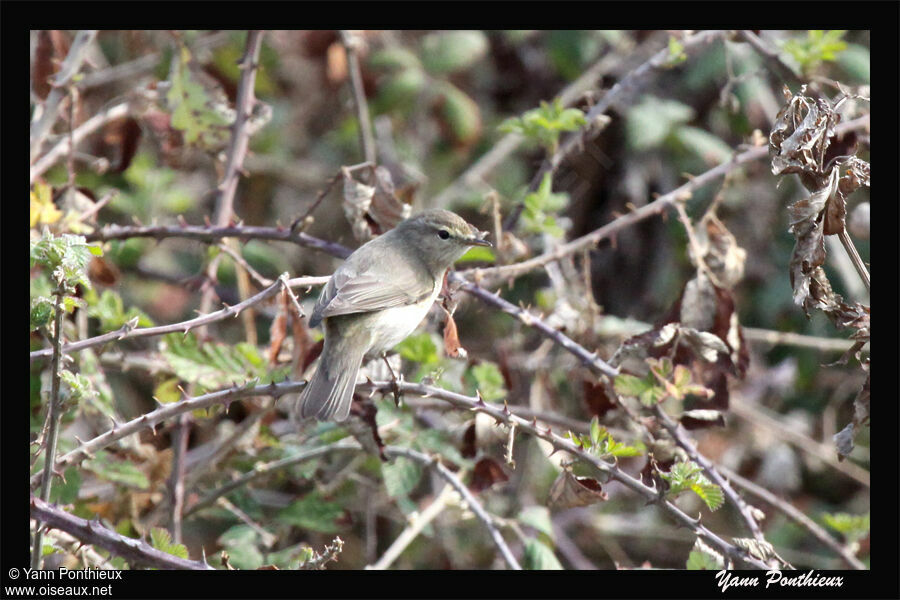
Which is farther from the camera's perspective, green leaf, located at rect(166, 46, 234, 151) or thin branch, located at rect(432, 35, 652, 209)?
thin branch, located at rect(432, 35, 652, 209)

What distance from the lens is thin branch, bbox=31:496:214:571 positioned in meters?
2.67

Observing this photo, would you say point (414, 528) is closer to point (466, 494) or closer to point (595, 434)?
point (466, 494)

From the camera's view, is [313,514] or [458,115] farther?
[458,115]

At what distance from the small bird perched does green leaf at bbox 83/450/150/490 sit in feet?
2.63

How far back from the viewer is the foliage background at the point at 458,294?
12.1ft

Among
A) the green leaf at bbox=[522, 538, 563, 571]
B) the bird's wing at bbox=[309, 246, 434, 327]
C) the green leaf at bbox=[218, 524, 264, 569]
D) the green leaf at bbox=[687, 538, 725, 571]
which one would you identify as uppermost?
the bird's wing at bbox=[309, 246, 434, 327]

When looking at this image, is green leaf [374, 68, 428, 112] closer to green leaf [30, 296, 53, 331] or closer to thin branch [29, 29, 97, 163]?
thin branch [29, 29, 97, 163]

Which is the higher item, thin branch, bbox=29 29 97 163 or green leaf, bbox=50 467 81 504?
thin branch, bbox=29 29 97 163

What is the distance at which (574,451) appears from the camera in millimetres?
2840

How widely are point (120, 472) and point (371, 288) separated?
1237 millimetres

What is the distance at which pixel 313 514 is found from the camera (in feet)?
12.4

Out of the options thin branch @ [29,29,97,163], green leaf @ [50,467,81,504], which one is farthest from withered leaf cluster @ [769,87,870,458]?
thin branch @ [29,29,97,163]

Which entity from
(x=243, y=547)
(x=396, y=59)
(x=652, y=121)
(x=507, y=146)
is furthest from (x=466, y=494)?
(x=396, y=59)

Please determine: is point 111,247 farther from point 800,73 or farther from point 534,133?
point 800,73
